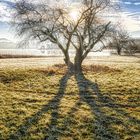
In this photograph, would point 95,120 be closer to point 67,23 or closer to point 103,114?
point 103,114

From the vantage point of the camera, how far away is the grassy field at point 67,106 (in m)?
14.6

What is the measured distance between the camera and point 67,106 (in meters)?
18.5

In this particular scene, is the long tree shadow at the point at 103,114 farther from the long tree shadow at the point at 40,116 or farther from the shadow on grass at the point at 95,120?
the long tree shadow at the point at 40,116

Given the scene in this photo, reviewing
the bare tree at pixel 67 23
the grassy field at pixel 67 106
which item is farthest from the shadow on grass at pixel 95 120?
the bare tree at pixel 67 23

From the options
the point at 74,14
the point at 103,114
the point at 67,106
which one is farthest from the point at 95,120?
the point at 74,14

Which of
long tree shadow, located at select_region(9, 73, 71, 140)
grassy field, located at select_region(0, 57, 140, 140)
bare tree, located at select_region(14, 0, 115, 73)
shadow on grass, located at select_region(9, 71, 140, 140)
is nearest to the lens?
long tree shadow, located at select_region(9, 73, 71, 140)

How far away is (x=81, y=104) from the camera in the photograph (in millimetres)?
19094

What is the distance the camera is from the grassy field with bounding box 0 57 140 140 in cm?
1457

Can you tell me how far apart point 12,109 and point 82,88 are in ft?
24.1

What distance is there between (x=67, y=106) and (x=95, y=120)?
2747mm

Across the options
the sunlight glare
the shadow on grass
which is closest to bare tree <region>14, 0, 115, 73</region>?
the sunlight glare

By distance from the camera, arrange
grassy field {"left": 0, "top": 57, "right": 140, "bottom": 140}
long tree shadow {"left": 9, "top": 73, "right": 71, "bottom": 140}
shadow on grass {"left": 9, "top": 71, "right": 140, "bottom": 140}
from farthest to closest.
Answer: grassy field {"left": 0, "top": 57, "right": 140, "bottom": 140} < shadow on grass {"left": 9, "top": 71, "right": 140, "bottom": 140} < long tree shadow {"left": 9, "top": 73, "right": 71, "bottom": 140}

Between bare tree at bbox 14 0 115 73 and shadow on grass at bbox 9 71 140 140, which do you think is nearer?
shadow on grass at bbox 9 71 140 140

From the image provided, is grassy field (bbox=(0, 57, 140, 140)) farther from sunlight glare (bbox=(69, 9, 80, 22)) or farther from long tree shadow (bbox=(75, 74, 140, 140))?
sunlight glare (bbox=(69, 9, 80, 22))
